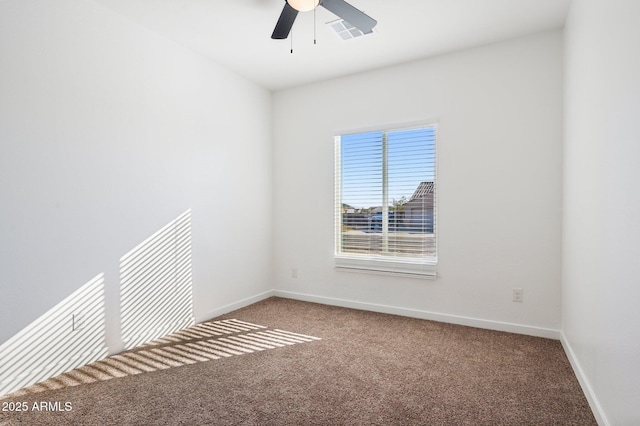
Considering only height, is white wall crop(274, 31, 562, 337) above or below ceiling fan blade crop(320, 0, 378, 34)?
below

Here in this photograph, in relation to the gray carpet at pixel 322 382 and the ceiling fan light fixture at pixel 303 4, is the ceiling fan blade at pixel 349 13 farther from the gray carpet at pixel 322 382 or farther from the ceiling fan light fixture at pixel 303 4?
the gray carpet at pixel 322 382

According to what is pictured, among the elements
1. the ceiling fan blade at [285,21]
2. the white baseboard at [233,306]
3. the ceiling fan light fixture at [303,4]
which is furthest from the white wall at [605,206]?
the white baseboard at [233,306]

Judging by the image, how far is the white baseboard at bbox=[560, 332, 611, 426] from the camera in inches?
68.0

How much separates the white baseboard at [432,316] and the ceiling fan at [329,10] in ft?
8.86

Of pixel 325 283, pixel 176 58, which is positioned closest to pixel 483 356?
pixel 325 283

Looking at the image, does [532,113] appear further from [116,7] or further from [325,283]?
[116,7]

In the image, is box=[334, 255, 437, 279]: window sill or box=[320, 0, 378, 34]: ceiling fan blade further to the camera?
box=[334, 255, 437, 279]: window sill

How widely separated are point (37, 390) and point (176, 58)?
2.82m

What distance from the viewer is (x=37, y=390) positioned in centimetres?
212

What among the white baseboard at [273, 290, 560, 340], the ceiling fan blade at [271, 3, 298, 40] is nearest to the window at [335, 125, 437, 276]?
the white baseboard at [273, 290, 560, 340]

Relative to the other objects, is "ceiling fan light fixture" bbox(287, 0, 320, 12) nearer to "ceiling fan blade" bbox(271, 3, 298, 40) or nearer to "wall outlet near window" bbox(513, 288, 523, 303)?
"ceiling fan blade" bbox(271, 3, 298, 40)

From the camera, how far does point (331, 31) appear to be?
2.95 metres

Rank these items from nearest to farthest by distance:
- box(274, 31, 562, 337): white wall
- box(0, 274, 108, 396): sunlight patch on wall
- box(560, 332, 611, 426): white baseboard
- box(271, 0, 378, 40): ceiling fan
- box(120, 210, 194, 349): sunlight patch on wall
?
1. box(560, 332, 611, 426): white baseboard
2. box(0, 274, 108, 396): sunlight patch on wall
3. box(271, 0, 378, 40): ceiling fan
4. box(120, 210, 194, 349): sunlight patch on wall
5. box(274, 31, 562, 337): white wall

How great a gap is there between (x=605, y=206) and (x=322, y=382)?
6.29ft
